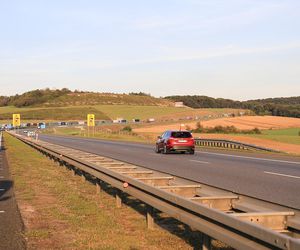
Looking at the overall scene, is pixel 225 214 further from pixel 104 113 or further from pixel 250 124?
pixel 104 113

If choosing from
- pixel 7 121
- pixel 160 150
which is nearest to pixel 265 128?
pixel 160 150

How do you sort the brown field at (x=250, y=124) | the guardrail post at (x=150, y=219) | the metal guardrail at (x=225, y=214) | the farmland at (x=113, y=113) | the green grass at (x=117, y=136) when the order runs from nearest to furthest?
the metal guardrail at (x=225, y=214) < the guardrail post at (x=150, y=219) < the green grass at (x=117, y=136) < the brown field at (x=250, y=124) < the farmland at (x=113, y=113)

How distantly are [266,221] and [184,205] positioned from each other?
1.11 metres

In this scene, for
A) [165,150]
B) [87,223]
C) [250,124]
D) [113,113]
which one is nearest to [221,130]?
[250,124]

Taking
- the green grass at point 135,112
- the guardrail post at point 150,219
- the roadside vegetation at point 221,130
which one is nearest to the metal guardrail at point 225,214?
the guardrail post at point 150,219

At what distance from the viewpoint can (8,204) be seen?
11.9m

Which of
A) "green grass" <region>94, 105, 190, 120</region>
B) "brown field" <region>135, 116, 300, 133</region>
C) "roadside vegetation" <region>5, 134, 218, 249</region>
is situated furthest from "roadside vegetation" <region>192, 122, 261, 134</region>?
"roadside vegetation" <region>5, 134, 218, 249</region>

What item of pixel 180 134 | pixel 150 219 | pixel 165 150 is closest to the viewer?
pixel 150 219

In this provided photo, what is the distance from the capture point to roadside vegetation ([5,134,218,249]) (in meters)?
7.91

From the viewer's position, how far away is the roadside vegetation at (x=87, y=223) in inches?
311

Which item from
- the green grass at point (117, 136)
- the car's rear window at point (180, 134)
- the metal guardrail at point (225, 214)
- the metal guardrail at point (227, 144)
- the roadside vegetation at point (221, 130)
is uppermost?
the metal guardrail at point (225, 214)

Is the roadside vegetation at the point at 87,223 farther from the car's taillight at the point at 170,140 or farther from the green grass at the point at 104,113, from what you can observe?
the green grass at the point at 104,113

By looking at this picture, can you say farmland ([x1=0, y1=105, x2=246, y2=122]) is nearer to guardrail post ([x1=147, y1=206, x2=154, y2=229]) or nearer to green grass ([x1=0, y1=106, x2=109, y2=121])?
green grass ([x1=0, y1=106, x2=109, y2=121])

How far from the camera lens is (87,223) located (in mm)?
9461
